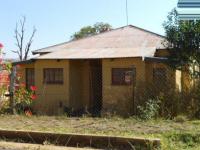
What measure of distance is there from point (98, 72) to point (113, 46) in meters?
1.44

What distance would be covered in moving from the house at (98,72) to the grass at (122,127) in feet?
11.4

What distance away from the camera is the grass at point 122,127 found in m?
10.3

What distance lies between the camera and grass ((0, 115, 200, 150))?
10.3m

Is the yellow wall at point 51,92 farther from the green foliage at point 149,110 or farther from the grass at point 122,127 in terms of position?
the green foliage at point 149,110

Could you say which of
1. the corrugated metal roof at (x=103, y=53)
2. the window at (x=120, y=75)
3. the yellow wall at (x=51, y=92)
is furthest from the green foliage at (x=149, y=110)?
the yellow wall at (x=51, y=92)

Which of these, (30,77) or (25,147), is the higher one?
(30,77)

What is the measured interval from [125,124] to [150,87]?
12.1 ft

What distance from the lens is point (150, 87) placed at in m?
16.4

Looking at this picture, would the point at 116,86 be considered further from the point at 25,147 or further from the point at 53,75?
the point at 25,147

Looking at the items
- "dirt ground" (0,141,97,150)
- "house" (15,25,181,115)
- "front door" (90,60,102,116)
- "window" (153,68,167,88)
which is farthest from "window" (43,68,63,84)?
"dirt ground" (0,141,97,150)

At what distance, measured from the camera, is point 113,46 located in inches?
851

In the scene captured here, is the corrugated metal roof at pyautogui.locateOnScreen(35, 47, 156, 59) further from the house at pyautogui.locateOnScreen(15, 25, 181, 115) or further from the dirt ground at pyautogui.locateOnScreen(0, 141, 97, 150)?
the dirt ground at pyautogui.locateOnScreen(0, 141, 97, 150)

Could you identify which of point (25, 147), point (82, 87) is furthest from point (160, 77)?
point (25, 147)

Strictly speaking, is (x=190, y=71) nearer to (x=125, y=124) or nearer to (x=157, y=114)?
(x=157, y=114)
